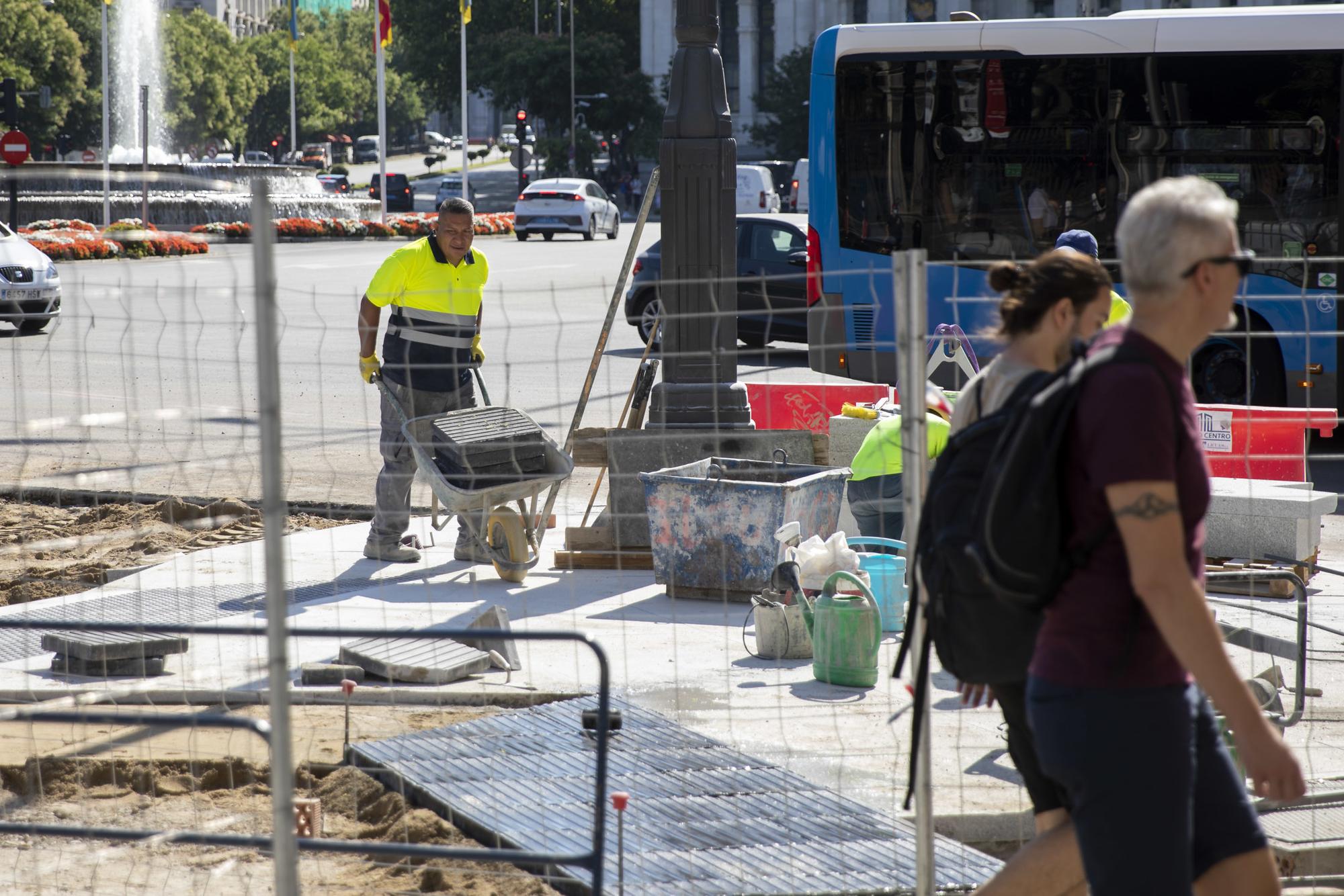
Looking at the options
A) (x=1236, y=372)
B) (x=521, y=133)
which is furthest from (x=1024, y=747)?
(x=521, y=133)

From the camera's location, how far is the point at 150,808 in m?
4.57

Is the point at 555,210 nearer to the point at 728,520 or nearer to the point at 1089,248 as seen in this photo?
the point at 728,520

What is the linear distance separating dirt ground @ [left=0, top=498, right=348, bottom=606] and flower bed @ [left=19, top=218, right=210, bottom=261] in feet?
65.4

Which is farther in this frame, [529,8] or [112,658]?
[529,8]

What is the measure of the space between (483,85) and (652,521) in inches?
2749

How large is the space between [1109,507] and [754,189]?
43998 mm

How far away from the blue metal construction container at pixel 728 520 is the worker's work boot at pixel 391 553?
4.62 ft

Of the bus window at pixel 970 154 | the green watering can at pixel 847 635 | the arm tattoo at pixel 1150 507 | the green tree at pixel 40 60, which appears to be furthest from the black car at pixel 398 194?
the arm tattoo at pixel 1150 507

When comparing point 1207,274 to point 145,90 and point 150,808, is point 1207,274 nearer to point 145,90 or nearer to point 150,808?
point 150,808

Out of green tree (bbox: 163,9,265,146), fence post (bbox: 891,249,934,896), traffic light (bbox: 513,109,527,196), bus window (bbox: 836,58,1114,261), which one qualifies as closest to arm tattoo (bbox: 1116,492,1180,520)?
fence post (bbox: 891,249,934,896)

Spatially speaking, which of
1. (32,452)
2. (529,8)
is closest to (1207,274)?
(32,452)

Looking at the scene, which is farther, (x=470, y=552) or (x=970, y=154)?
(x=970, y=154)

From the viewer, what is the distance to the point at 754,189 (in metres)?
45.7

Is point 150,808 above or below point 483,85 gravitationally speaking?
below
